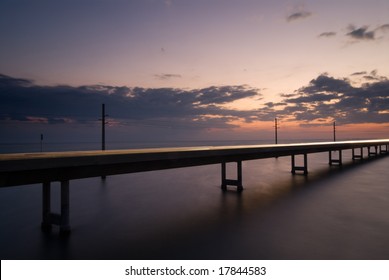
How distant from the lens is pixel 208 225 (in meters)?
12.5

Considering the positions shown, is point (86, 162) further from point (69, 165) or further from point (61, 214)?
point (61, 214)

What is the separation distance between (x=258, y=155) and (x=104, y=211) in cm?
1146

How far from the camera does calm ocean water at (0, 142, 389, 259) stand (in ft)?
31.3

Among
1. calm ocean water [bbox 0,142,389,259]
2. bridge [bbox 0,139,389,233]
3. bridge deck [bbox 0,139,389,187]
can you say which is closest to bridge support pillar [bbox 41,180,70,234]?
bridge [bbox 0,139,389,233]

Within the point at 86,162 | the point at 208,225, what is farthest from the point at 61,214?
the point at 208,225

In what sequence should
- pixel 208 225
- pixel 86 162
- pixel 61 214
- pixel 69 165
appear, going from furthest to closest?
1. pixel 208 225
2. pixel 61 214
3. pixel 86 162
4. pixel 69 165

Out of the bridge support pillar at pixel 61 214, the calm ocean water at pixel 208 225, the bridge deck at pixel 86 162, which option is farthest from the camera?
the bridge support pillar at pixel 61 214

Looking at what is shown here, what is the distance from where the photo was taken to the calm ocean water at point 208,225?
375 inches

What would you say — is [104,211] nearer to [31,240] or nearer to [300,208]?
[31,240]

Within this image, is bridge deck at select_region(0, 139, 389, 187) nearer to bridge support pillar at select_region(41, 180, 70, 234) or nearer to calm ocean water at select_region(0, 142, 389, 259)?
bridge support pillar at select_region(41, 180, 70, 234)

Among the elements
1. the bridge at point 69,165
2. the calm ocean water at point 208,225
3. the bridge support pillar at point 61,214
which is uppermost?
the bridge at point 69,165

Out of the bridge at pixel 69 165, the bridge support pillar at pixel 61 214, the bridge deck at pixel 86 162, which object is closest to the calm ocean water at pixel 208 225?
the bridge support pillar at pixel 61 214

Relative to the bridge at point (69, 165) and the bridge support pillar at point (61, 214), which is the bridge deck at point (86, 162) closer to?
the bridge at point (69, 165)
